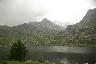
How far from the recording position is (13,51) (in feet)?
390

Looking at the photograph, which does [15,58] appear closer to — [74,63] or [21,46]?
[21,46]

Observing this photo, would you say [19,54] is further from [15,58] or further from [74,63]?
[74,63]

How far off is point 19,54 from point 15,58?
4.33 m

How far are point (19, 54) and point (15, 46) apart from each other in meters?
6.44

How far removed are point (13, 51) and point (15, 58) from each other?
201 inches

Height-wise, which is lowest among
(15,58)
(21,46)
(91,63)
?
(91,63)

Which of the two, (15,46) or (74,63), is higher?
(15,46)

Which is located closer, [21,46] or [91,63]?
[21,46]

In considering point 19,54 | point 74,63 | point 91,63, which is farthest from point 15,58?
point 91,63

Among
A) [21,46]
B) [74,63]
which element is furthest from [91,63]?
[21,46]

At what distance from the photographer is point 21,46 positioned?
400 ft

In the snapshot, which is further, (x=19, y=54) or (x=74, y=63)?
(x=74, y=63)

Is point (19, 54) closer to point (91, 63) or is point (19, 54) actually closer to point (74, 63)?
point (74, 63)

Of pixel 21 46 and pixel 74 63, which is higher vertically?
pixel 21 46
